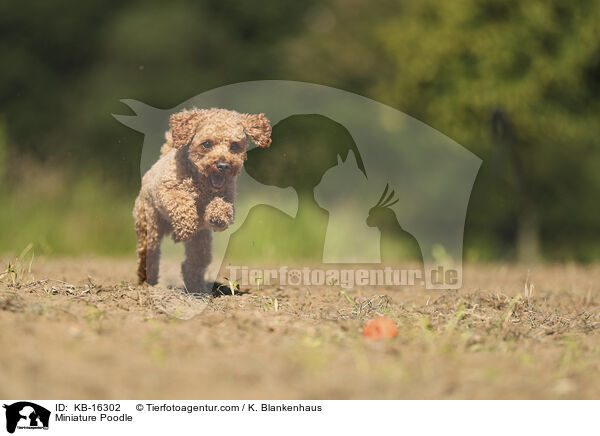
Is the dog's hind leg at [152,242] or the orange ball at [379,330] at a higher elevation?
the dog's hind leg at [152,242]

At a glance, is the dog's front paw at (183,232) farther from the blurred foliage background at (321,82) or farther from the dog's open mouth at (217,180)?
the blurred foliage background at (321,82)

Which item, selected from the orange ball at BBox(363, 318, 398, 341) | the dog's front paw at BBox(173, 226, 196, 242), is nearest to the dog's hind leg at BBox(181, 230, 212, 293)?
the dog's front paw at BBox(173, 226, 196, 242)

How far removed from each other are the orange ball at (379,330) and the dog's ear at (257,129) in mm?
1453

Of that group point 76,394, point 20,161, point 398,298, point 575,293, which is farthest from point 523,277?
point 20,161

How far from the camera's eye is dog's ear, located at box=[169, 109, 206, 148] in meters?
4.29

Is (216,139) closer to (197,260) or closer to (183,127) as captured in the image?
(183,127)

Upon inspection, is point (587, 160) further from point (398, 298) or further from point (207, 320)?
point (207, 320)

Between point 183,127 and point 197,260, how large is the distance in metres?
1.06

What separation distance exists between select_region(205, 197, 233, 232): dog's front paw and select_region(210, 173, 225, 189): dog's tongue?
0.28ft

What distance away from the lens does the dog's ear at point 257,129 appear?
438 cm
